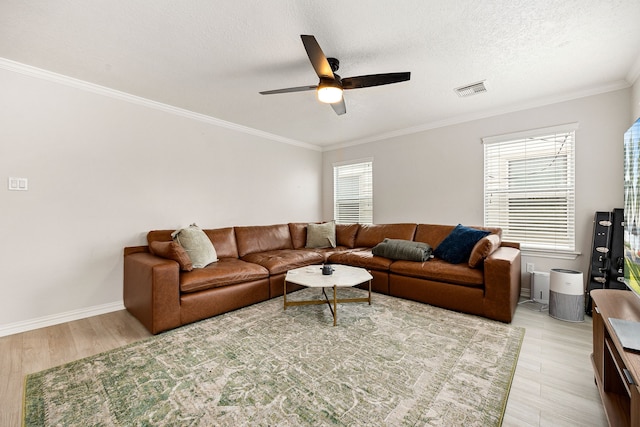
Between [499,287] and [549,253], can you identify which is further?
[549,253]

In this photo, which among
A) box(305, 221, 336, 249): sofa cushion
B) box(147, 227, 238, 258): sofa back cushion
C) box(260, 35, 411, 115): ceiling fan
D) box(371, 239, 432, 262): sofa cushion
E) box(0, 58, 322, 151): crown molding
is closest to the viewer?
box(260, 35, 411, 115): ceiling fan

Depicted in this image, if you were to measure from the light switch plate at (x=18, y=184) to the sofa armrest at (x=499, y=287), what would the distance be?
467 centimetres

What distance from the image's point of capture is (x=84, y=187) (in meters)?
2.91

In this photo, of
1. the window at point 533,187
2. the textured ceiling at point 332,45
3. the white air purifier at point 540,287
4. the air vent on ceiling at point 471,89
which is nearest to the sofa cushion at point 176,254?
the textured ceiling at point 332,45

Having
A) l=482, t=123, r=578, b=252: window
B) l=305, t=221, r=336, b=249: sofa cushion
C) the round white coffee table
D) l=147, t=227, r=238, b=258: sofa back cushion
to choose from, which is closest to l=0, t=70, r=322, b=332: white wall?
l=147, t=227, r=238, b=258: sofa back cushion

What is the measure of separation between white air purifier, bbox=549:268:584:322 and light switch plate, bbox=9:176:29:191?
5459 millimetres

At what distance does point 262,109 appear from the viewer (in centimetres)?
365

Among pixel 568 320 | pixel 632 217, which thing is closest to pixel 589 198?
pixel 568 320

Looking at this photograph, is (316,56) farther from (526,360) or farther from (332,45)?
(526,360)

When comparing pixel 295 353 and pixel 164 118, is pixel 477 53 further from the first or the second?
pixel 164 118

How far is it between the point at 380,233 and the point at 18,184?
14.5ft

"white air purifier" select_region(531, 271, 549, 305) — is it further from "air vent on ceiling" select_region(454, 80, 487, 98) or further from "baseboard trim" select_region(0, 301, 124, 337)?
"baseboard trim" select_region(0, 301, 124, 337)

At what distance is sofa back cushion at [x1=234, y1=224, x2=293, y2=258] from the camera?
406 centimetres

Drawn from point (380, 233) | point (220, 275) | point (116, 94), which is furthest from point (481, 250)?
point (116, 94)
